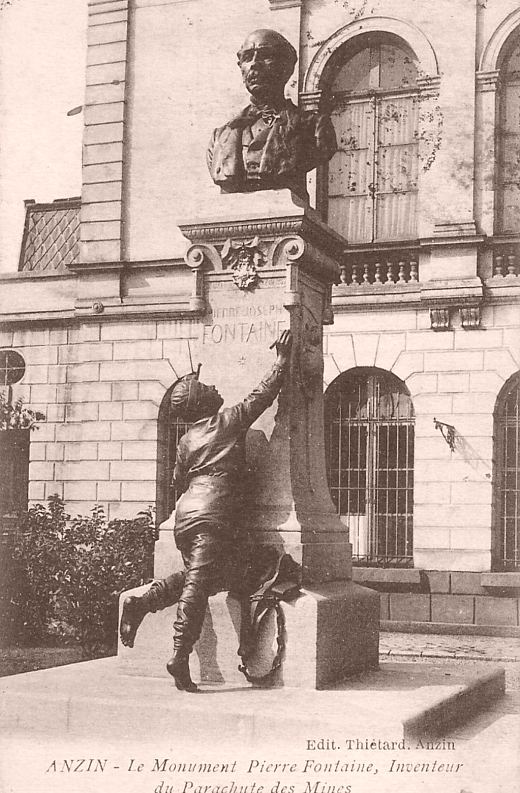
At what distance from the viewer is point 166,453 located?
19.0m

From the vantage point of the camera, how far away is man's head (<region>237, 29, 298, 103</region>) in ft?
29.3

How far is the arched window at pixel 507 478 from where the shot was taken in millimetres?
16938

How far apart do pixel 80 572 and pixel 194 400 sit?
15.7 ft

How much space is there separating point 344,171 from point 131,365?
461 centimetres

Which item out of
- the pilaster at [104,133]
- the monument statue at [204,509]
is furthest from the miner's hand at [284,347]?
the pilaster at [104,133]

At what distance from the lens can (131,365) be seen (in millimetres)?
19281

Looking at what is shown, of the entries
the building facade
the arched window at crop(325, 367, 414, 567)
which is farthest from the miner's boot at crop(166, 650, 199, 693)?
the arched window at crop(325, 367, 414, 567)

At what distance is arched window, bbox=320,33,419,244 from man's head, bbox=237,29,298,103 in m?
9.40

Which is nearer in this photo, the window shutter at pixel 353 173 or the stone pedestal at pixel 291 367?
the stone pedestal at pixel 291 367

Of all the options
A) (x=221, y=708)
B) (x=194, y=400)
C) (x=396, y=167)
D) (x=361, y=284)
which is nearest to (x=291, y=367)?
(x=194, y=400)

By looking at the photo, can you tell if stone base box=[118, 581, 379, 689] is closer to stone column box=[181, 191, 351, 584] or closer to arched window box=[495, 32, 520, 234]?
stone column box=[181, 191, 351, 584]

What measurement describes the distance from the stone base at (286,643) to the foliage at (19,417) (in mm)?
11261

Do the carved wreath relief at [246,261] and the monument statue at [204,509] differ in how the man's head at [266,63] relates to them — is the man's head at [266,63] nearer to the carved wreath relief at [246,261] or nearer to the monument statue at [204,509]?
the carved wreath relief at [246,261]

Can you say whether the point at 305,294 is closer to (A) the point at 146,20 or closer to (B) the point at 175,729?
(B) the point at 175,729
